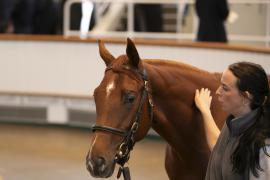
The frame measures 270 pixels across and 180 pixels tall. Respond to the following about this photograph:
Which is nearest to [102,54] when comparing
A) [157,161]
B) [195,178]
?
[195,178]

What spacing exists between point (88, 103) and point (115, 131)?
22.3 feet

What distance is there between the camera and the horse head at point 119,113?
3.68 metres

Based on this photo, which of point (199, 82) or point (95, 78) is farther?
point (95, 78)

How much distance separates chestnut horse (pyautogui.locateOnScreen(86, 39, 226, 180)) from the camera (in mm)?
3725

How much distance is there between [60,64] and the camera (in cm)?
1066

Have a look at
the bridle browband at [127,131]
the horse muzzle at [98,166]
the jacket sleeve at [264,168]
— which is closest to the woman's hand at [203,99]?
the bridle browband at [127,131]

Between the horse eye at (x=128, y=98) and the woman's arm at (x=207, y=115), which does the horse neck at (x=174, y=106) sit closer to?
the woman's arm at (x=207, y=115)

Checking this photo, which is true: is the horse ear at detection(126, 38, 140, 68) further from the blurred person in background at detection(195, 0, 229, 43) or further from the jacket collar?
the blurred person in background at detection(195, 0, 229, 43)

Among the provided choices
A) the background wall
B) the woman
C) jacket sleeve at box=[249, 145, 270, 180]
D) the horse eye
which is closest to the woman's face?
the woman

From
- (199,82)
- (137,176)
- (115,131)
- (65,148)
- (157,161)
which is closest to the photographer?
(115,131)

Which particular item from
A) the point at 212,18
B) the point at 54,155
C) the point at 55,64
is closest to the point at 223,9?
the point at 212,18

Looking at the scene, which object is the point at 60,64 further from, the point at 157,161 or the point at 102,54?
the point at 102,54

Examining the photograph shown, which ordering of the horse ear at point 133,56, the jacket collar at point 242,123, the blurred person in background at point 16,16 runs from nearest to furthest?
the jacket collar at point 242,123 < the horse ear at point 133,56 < the blurred person in background at point 16,16

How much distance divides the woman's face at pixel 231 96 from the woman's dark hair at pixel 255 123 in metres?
0.02
